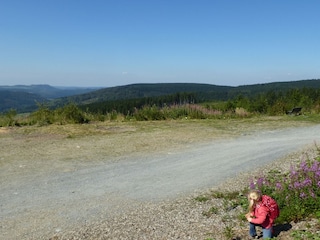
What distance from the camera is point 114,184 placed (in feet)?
24.5

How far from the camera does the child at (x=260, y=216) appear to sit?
480 cm

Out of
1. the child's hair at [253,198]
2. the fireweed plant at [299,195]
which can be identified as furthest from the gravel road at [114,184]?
the child's hair at [253,198]

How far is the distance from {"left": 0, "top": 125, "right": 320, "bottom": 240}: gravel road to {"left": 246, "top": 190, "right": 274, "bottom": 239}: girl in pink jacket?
6.22ft

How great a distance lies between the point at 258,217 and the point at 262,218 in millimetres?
59

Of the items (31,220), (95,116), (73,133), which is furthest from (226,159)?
(95,116)

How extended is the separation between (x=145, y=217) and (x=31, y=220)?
1772mm

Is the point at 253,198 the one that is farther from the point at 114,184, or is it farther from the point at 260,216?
the point at 114,184

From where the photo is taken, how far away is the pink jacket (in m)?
4.81

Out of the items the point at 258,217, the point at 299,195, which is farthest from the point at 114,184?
the point at 299,195

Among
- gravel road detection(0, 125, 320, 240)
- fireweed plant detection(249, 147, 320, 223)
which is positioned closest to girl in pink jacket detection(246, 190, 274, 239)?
fireweed plant detection(249, 147, 320, 223)

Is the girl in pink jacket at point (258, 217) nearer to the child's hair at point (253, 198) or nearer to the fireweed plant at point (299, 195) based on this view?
the child's hair at point (253, 198)

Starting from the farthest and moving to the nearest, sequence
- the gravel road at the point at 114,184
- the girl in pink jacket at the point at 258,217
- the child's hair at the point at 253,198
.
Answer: the gravel road at the point at 114,184 < the child's hair at the point at 253,198 < the girl in pink jacket at the point at 258,217

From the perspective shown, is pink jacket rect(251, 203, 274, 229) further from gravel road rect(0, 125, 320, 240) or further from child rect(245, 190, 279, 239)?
gravel road rect(0, 125, 320, 240)

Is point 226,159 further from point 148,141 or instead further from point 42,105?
point 42,105
